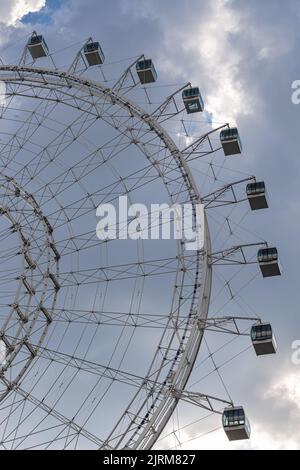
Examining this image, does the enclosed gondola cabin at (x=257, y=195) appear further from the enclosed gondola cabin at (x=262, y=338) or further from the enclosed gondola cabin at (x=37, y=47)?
the enclosed gondola cabin at (x=37, y=47)

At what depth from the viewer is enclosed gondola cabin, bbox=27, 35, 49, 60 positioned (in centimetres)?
6116

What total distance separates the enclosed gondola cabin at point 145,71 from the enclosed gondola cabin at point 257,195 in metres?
9.03

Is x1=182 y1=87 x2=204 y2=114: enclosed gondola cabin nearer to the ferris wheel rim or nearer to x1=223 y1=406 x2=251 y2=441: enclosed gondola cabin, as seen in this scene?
the ferris wheel rim

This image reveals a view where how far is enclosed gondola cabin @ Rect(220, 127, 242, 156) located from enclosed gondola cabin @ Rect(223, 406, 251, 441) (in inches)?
631

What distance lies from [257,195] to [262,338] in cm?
915

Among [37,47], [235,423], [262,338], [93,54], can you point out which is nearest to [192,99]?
[93,54]

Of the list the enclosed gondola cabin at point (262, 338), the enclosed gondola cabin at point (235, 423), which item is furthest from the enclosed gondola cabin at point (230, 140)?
the enclosed gondola cabin at point (235, 423)

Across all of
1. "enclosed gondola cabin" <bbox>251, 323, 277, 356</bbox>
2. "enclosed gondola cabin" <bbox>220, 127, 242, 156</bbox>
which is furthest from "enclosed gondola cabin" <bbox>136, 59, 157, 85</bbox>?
"enclosed gondola cabin" <bbox>251, 323, 277, 356</bbox>

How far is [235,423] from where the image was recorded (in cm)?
4456

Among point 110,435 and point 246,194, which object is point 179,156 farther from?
point 110,435

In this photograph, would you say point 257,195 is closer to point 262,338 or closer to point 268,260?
point 268,260

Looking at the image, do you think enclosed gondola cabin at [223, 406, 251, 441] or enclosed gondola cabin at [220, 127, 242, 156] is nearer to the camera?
enclosed gondola cabin at [223, 406, 251, 441]

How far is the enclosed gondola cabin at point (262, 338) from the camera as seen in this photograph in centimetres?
4819

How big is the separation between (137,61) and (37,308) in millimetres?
16806
